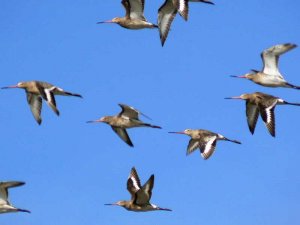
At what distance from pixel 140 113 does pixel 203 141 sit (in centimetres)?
218

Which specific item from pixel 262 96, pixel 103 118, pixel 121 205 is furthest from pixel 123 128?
pixel 262 96

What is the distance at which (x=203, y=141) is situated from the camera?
17594mm

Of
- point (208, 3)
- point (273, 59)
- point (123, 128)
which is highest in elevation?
point (208, 3)

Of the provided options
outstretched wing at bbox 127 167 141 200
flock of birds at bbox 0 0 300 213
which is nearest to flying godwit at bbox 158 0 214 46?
flock of birds at bbox 0 0 300 213

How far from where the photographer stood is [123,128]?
17.1m

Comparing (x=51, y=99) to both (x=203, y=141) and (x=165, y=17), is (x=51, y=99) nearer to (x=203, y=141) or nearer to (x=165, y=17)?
(x=165, y=17)

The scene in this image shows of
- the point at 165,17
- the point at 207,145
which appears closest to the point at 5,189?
the point at 207,145

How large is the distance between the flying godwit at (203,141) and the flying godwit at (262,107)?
0.62 m

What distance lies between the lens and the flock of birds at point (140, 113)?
15484 mm

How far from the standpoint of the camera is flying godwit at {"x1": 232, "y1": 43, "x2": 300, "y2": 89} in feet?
53.2

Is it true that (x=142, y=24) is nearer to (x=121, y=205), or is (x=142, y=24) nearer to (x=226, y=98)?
(x=226, y=98)

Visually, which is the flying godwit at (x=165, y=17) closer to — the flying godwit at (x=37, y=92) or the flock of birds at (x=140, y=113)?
the flock of birds at (x=140, y=113)

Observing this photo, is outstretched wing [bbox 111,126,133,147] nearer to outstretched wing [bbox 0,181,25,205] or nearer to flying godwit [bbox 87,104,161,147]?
flying godwit [bbox 87,104,161,147]

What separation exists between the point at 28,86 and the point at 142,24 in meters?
2.76
